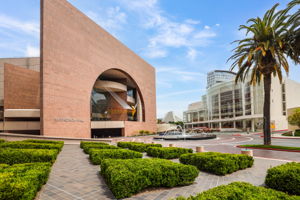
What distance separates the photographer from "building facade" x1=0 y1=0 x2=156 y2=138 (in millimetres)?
21703

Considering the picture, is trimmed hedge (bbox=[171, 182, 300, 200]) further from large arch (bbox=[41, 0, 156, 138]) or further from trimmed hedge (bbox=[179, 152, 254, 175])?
large arch (bbox=[41, 0, 156, 138])

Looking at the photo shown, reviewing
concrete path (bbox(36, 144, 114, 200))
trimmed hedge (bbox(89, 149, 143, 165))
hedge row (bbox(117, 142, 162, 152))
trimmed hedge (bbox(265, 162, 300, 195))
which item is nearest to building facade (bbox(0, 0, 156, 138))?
hedge row (bbox(117, 142, 162, 152))

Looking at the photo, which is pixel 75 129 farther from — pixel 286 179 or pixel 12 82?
pixel 286 179

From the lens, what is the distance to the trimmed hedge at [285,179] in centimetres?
539

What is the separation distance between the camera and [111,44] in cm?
3453

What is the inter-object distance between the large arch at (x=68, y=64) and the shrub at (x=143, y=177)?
1796 centimetres

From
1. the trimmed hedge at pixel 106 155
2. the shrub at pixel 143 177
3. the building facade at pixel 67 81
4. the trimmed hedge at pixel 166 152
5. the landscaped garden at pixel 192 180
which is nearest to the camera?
the landscaped garden at pixel 192 180

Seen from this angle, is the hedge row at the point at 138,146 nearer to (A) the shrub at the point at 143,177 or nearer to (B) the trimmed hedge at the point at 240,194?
Answer: (A) the shrub at the point at 143,177

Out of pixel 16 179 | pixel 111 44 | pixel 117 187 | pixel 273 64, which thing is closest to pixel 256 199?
pixel 117 187

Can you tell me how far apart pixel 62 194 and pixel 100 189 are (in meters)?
1.16

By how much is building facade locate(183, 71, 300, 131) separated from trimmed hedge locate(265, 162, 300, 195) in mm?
46575

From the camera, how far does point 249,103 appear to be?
63.5 m

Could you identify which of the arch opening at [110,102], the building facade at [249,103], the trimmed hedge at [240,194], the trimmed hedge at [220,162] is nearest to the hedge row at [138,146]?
the trimmed hedge at [220,162]

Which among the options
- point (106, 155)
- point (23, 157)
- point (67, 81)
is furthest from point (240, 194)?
point (67, 81)
